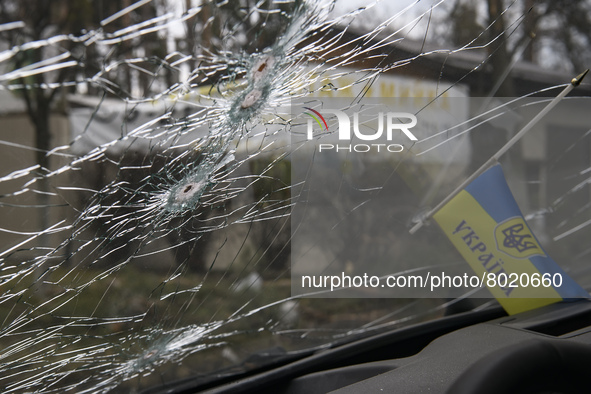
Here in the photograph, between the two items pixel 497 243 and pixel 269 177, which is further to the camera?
pixel 497 243

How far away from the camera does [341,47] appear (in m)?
1.97

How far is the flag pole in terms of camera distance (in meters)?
2.24

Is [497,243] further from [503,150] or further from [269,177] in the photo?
[269,177]

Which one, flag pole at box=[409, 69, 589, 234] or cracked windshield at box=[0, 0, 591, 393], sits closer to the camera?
cracked windshield at box=[0, 0, 591, 393]

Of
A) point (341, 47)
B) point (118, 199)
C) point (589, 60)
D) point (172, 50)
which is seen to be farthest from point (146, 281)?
point (589, 60)

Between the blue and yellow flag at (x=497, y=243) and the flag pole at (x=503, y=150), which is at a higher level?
the flag pole at (x=503, y=150)

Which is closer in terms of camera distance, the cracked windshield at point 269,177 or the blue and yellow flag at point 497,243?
the cracked windshield at point 269,177

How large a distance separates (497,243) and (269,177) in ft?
3.41

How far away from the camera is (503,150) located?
2293 millimetres

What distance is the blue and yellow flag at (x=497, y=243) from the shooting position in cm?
223

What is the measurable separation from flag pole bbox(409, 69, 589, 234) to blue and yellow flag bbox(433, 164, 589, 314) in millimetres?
19

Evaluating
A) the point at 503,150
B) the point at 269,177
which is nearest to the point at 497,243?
the point at 503,150

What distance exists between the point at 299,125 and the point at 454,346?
3.30ft

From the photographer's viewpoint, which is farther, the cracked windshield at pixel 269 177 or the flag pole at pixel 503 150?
the flag pole at pixel 503 150
